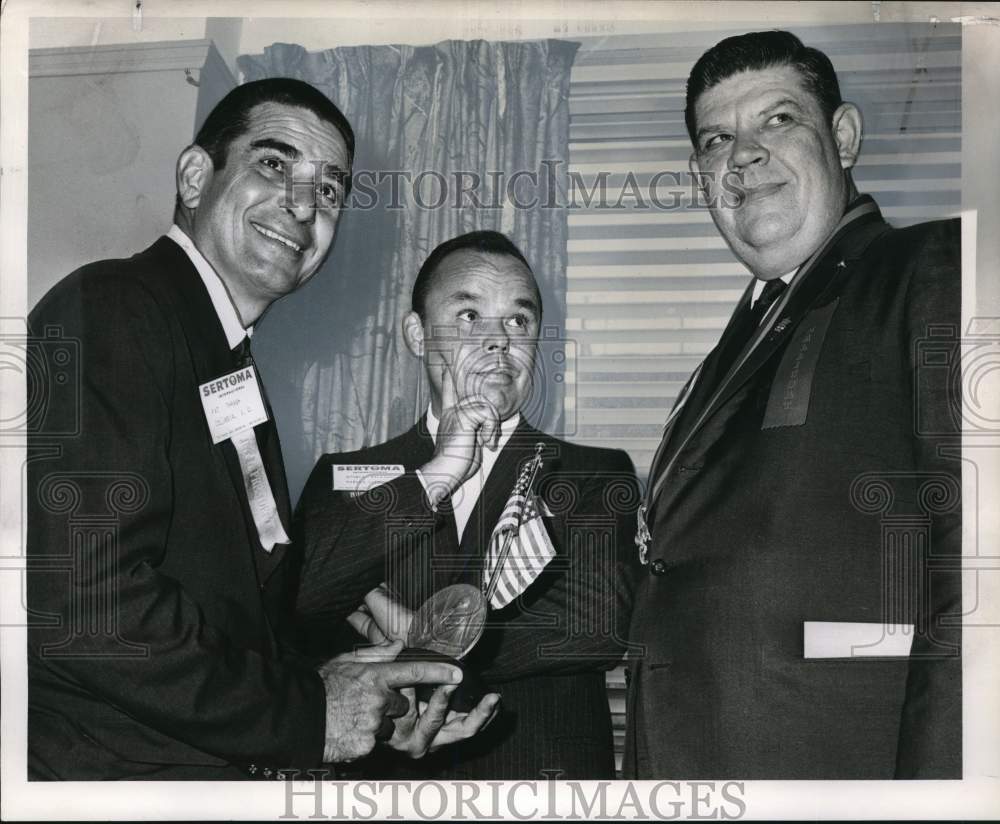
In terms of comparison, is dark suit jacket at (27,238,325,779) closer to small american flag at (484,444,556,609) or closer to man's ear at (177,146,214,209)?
man's ear at (177,146,214,209)

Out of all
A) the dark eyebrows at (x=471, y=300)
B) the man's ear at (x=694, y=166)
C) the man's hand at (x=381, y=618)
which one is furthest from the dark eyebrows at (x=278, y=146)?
the man's hand at (x=381, y=618)

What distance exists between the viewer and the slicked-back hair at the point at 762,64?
10.6ft

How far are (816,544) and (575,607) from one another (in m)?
0.65

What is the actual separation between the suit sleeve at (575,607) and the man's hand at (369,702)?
156mm

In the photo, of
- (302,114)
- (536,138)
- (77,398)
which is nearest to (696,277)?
(536,138)

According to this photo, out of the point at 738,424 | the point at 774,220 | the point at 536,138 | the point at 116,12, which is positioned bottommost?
the point at 738,424

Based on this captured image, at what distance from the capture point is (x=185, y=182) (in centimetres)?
323

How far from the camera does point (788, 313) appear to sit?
10.3 ft

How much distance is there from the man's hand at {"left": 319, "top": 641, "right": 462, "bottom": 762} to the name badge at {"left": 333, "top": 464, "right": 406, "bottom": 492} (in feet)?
1.56

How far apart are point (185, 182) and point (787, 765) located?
7.33 ft

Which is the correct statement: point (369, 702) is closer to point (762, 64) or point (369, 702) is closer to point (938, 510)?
point (938, 510)

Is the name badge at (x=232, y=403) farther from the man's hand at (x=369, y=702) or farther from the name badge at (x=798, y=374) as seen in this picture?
the name badge at (x=798, y=374)

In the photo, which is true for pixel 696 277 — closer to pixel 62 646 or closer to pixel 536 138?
pixel 536 138

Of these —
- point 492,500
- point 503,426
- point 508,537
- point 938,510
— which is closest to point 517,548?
point 508,537
